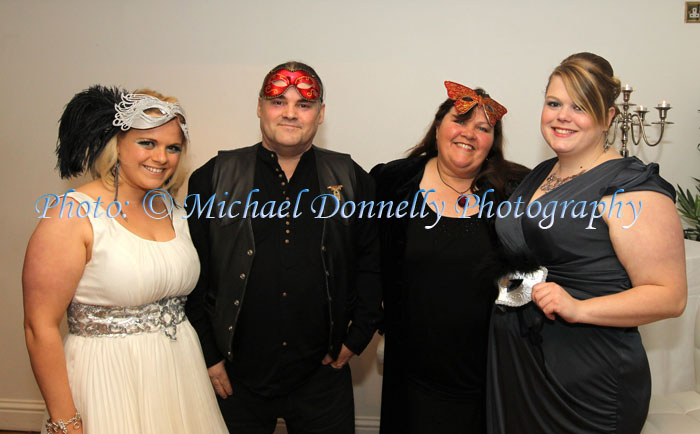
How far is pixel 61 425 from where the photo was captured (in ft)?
4.83

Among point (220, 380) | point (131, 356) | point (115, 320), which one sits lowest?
point (220, 380)

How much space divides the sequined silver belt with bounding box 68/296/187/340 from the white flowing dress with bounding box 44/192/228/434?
0.01m

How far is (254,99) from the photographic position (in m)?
3.01

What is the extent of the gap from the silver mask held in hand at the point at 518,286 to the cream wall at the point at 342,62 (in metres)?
1.44

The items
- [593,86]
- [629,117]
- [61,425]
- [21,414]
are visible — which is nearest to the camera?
[61,425]

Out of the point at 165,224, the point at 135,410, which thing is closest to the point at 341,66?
the point at 165,224

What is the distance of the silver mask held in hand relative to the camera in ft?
5.35

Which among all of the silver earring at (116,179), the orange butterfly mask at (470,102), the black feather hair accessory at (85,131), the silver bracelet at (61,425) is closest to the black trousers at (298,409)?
the silver bracelet at (61,425)

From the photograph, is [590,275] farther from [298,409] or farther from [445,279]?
[298,409]

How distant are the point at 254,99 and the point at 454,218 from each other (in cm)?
161

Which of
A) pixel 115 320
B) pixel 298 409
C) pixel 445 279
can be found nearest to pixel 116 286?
pixel 115 320

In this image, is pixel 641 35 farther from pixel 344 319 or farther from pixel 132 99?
pixel 132 99

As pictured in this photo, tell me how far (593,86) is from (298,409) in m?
1.61

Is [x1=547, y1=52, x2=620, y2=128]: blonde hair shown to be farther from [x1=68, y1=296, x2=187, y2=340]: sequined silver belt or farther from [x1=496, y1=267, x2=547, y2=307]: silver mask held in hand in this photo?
[x1=68, y1=296, x2=187, y2=340]: sequined silver belt
